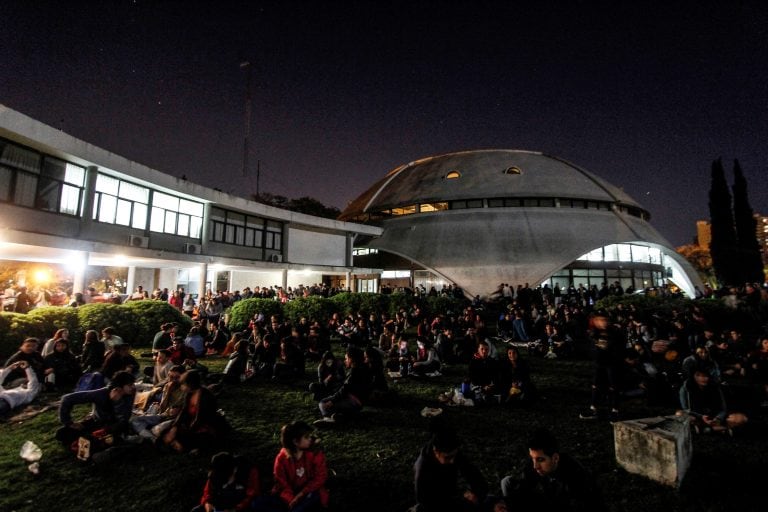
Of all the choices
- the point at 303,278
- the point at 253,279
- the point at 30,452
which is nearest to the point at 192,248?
the point at 253,279

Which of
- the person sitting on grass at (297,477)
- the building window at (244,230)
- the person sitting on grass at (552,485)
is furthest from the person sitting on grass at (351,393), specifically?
the building window at (244,230)

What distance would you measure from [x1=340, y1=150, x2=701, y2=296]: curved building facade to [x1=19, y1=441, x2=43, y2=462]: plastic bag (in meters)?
27.0

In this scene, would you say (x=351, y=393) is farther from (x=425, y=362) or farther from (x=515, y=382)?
(x=425, y=362)

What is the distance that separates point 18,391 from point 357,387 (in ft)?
21.1

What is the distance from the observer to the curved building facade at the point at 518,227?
101 feet

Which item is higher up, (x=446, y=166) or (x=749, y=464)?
(x=446, y=166)

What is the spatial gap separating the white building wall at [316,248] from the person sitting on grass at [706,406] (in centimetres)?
2487

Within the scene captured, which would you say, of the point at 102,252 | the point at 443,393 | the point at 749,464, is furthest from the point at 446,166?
the point at 749,464

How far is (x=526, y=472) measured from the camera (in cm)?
375

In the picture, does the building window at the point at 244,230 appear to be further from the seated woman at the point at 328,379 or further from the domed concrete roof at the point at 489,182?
the seated woman at the point at 328,379

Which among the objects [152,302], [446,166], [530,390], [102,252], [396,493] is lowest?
[396,493]

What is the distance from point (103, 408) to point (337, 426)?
141 inches

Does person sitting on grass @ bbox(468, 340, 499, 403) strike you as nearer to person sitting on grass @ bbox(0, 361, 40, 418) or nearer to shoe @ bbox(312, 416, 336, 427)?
shoe @ bbox(312, 416, 336, 427)

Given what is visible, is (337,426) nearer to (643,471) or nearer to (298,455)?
(298,455)
